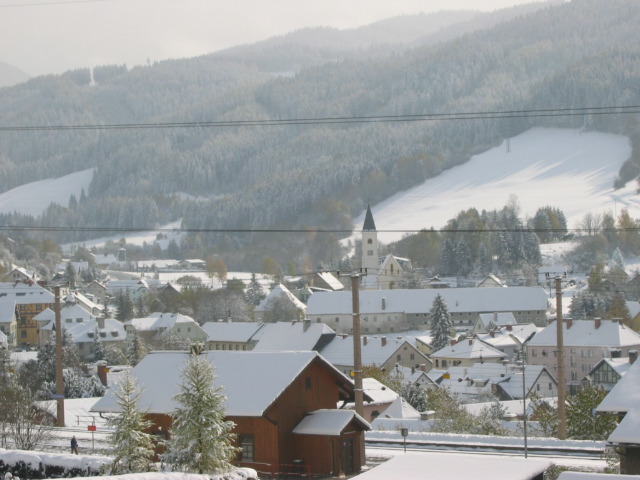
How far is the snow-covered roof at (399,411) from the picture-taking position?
5013cm

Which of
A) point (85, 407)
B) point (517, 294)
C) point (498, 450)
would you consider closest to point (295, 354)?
point (498, 450)

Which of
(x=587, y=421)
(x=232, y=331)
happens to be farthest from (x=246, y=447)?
(x=232, y=331)

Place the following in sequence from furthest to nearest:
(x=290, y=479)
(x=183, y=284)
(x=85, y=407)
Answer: (x=183, y=284) < (x=85, y=407) < (x=290, y=479)

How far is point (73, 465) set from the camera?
82.8 ft

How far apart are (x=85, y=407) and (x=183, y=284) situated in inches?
4632

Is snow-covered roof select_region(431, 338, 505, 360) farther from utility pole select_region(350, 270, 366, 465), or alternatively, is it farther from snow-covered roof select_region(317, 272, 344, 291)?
snow-covered roof select_region(317, 272, 344, 291)

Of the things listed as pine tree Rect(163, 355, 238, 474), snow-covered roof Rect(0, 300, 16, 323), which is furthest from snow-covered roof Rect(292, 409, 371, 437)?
snow-covered roof Rect(0, 300, 16, 323)

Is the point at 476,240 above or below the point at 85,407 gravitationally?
above

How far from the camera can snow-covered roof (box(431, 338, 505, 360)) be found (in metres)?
88.2

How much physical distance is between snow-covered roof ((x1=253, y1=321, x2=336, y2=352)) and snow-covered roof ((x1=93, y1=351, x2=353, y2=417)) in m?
53.8

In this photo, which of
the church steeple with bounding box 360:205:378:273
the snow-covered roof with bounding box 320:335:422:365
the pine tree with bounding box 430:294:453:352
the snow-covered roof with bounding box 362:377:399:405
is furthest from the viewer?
the church steeple with bounding box 360:205:378:273

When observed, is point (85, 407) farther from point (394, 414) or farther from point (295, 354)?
point (295, 354)

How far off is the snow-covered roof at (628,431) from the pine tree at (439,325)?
82.4m

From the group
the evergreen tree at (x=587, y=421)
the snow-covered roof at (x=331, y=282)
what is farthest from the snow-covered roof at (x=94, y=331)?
the evergreen tree at (x=587, y=421)
